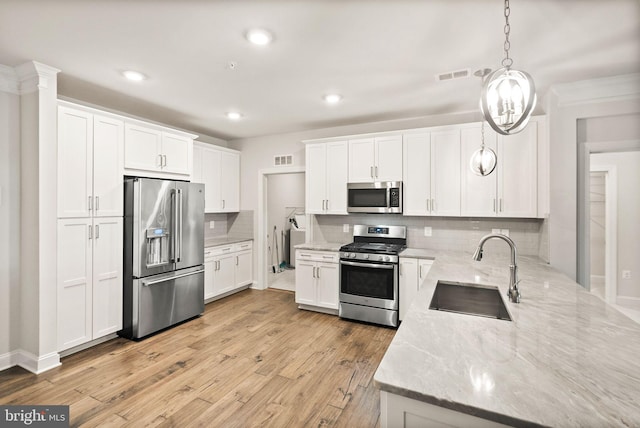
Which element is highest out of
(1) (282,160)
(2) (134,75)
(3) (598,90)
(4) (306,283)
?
(2) (134,75)

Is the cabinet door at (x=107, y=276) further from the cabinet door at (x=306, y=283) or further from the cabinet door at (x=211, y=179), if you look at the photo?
the cabinet door at (x=306, y=283)

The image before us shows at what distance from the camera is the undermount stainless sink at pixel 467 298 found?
6.84ft

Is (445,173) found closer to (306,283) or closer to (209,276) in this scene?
(306,283)

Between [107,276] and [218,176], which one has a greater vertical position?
[218,176]

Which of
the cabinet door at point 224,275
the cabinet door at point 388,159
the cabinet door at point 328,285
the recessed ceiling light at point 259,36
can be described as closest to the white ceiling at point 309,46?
the recessed ceiling light at point 259,36

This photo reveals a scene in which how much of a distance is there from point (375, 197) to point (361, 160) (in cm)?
54

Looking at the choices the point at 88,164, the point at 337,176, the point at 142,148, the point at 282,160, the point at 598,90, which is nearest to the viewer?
the point at 598,90

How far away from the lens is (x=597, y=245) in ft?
12.7

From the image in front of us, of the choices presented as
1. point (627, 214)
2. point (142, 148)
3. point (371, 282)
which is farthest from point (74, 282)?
point (627, 214)

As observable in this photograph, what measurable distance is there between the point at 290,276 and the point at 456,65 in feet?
16.4

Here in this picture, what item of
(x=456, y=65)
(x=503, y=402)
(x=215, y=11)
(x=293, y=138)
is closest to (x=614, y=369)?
(x=503, y=402)

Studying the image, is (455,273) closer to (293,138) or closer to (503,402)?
(503,402)

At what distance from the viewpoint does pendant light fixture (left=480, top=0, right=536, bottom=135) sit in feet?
4.53

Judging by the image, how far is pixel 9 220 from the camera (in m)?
2.73
